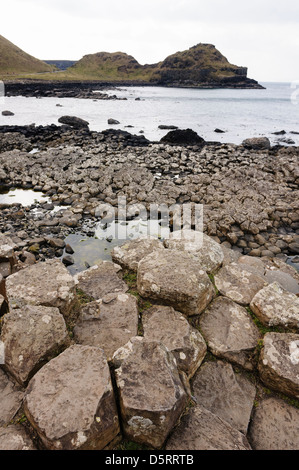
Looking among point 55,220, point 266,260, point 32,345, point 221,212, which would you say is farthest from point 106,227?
point 32,345

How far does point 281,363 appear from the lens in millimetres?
3168

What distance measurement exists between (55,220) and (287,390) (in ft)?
27.2

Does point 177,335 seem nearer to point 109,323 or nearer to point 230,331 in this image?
point 230,331

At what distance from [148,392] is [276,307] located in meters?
2.22

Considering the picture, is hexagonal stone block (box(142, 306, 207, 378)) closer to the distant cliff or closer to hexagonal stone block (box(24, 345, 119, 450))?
hexagonal stone block (box(24, 345, 119, 450))

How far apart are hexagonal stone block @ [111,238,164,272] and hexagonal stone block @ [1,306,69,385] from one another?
2.04 m

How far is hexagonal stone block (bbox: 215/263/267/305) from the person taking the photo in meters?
4.25

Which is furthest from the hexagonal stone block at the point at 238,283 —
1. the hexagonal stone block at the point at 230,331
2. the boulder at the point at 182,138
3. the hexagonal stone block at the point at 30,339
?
the boulder at the point at 182,138

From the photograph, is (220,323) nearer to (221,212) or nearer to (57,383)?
(57,383)

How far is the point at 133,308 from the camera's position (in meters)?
3.88

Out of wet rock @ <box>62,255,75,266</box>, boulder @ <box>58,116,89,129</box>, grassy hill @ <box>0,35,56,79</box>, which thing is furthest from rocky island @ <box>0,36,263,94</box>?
wet rock @ <box>62,255,75,266</box>

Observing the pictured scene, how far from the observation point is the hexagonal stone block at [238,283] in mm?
4254

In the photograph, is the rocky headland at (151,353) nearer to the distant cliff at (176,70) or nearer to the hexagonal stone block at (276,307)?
the hexagonal stone block at (276,307)

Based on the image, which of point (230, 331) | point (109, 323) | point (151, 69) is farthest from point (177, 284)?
point (151, 69)
